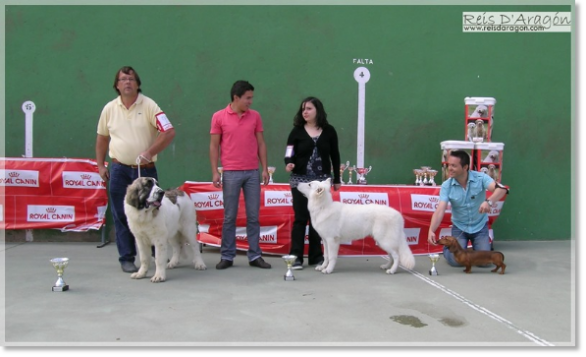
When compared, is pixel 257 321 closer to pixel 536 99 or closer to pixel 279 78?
pixel 279 78

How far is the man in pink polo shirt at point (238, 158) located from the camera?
5.55 m

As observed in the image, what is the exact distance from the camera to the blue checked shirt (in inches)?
223

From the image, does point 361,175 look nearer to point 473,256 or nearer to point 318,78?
point 318,78

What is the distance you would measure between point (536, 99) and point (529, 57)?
0.61 meters

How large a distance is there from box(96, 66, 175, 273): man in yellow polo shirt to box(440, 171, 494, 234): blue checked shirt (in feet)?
9.93

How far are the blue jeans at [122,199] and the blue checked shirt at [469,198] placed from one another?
3.18 metres

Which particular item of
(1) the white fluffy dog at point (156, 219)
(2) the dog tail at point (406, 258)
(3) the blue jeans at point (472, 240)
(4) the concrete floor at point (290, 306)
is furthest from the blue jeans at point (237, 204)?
(3) the blue jeans at point (472, 240)

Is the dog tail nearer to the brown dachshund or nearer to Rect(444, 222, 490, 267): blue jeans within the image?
the brown dachshund

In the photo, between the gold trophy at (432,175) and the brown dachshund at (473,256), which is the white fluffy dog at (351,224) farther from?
Answer: the gold trophy at (432,175)

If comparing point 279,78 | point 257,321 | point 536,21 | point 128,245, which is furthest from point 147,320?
point 536,21

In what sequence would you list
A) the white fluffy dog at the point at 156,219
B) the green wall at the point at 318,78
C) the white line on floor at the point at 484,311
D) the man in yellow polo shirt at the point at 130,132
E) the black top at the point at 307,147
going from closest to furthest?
the white line on floor at the point at 484,311 < the white fluffy dog at the point at 156,219 < the man in yellow polo shirt at the point at 130,132 < the black top at the point at 307,147 < the green wall at the point at 318,78

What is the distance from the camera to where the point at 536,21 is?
7488mm

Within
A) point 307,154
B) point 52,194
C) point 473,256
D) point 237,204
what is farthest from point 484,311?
point 52,194

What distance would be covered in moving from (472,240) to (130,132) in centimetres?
392
